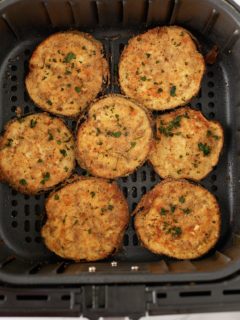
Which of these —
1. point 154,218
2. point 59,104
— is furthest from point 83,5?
point 154,218

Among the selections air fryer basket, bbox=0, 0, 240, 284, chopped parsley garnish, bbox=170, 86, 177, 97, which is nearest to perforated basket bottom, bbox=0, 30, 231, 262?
air fryer basket, bbox=0, 0, 240, 284

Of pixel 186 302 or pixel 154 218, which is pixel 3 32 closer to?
pixel 154 218

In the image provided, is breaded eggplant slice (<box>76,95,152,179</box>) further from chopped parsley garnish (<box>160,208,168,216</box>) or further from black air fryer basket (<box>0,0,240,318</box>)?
chopped parsley garnish (<box>160,208,168,216</box>)

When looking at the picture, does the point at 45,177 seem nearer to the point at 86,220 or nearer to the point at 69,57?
the point at 86,220

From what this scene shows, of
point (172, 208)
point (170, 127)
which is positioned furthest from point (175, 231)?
point (170, 127)

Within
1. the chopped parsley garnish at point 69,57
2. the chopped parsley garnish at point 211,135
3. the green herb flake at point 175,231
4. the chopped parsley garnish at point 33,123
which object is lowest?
the green herb flake at point 175,231

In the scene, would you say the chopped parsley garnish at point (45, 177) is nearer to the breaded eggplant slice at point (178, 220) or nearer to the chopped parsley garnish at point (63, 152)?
the chopped parsley garnish at point (63, 152)

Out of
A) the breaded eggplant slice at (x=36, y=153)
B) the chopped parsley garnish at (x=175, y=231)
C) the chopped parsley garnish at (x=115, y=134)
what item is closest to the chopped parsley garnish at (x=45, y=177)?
the breaded eggplant slice at (x=36, y=153)
